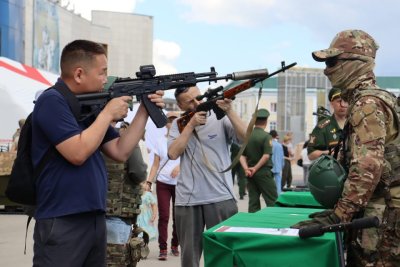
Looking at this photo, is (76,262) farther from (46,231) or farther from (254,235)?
(254,235)

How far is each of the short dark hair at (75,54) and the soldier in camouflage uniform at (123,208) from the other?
153cm

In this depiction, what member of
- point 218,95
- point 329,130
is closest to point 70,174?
point 218,95

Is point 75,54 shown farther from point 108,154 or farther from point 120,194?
point 120,194

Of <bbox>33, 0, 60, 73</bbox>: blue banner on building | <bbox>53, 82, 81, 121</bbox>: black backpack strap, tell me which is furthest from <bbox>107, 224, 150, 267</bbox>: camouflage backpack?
<bbox>33, 0, 60, 73</bbox>: blue banner on building

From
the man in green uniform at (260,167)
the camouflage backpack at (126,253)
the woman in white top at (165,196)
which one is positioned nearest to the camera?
the camouflage backpack at (126,253)

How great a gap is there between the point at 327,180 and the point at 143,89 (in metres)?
1.19

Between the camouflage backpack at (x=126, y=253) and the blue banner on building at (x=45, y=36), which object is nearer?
the camouflage backpack at (x=126, y=253)

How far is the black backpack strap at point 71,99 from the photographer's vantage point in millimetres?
3363

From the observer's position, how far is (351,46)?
3500 mm

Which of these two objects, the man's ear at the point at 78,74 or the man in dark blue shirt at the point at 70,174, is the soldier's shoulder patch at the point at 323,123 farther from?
the man's ear at the point at 78,74

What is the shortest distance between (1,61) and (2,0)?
966 inches

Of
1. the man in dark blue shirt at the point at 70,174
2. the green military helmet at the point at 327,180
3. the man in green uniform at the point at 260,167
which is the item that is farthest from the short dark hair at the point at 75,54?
the man in green uniform at the point at 260,167

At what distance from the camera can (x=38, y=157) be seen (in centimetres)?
332

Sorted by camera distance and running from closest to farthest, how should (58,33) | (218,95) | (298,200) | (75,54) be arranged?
(75,54), (218,95), (298,200), (58,33)
